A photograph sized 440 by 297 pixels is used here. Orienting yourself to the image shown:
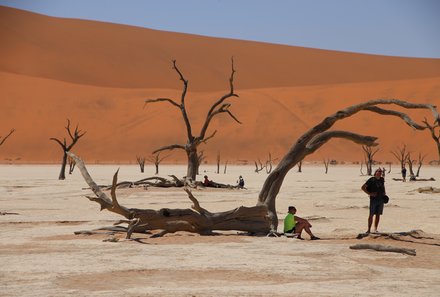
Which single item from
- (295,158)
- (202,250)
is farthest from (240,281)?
(295,158)

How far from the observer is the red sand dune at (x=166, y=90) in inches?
4205

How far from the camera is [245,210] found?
15344 millimetres

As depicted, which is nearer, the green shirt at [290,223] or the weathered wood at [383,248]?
the weathered wood at [383,248]

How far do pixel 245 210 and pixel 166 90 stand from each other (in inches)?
4233

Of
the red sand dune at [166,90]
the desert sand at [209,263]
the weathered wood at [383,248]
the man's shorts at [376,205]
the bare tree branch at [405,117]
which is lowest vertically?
the desert sand at [209,263]

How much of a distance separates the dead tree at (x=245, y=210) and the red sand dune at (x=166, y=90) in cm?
8628

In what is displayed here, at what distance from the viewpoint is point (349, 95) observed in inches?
4835

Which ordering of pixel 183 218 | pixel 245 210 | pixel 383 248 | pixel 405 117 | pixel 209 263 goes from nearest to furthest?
1. pixel 209 263
2. pixel 383 248
3. pixel 405 117
4. pixel 183 218
5. pixel 245 210

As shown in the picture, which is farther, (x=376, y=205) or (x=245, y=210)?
(x=245, y=210)

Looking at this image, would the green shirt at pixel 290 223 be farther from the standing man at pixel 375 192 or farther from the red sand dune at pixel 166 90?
the red sand dune at pixel 166 90

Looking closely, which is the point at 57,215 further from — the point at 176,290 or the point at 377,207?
the point at 176,290

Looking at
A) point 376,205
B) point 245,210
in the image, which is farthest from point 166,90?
point 376,205

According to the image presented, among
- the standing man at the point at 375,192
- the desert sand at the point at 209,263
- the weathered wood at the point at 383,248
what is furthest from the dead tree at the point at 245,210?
the weathered wood at the point at 383,248

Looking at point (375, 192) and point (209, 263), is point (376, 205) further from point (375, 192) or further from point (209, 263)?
point (209, 263)
